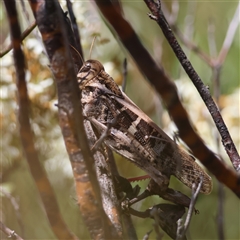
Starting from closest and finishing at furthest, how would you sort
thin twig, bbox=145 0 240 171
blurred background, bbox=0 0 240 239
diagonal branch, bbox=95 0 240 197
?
1. diagonal branch, bbox=95 0 240 197
2. thin twig, bbox=145 0 240 171
3. blurred background, bbox=0 0 240 239


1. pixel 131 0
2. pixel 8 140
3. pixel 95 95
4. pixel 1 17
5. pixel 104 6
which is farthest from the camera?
pixel 131 0

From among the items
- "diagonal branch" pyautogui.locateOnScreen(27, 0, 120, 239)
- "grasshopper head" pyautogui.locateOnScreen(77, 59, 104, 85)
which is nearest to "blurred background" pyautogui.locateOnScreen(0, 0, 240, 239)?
"grasshopper head" pyautogui.locateOnScreen(77, 59, 104, 85)

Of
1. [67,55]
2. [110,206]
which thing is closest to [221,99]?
[110,206]

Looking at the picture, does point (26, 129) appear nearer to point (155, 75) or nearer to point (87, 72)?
point (155, 75)

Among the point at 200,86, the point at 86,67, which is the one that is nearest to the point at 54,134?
the point at 86,67

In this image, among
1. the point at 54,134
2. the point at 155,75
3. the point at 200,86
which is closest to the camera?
the point at 155,75

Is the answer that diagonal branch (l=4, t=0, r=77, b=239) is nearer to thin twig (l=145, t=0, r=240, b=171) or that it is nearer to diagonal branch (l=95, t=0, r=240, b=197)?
diagonal branch (l=95, t=0, r=240, b=197)

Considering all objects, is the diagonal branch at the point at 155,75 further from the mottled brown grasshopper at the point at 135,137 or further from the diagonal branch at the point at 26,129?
the mottled brown grasshopper at the point at 135,137

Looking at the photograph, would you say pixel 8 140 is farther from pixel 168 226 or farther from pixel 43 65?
pixel 168 226

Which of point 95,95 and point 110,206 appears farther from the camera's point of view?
point 95,95
